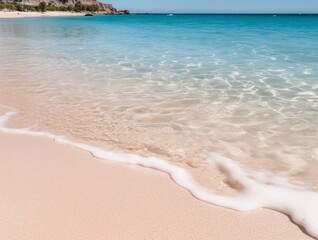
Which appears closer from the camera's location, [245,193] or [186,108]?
[245,193]

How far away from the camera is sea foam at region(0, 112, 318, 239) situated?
9.37 feet

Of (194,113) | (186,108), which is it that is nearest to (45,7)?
(186,108)

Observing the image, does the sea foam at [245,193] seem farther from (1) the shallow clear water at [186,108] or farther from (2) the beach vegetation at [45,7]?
(2) the beach vegetation at [45,7]

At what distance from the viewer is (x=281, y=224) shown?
2668 millimetres

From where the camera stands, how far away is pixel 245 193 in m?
3.16

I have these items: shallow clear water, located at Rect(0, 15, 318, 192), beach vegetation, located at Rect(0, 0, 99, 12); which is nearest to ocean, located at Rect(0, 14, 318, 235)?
shallow clear water, located at Rect(0, 15, 318, 192)

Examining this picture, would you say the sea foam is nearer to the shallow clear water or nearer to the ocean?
the ocean

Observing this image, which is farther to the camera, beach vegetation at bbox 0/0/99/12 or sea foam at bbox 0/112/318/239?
beach vegetation at bbox 0/0/99/12

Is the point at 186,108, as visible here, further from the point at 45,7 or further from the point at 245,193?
the point at 45,7

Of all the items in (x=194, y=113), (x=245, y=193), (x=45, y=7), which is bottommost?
(x=245, y=193)

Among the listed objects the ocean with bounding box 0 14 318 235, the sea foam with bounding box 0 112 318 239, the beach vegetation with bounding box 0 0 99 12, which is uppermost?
the beach vegetation with bounding box 0 0 99 12

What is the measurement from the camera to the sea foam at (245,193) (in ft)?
9.37

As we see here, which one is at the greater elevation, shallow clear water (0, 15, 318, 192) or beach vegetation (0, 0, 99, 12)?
beach vegetation (0, 0, 99, 12)

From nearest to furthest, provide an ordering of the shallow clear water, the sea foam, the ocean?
the sea foam, the ocean, the shallow clear water
